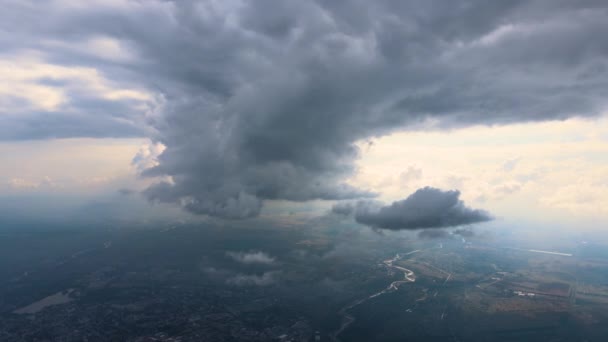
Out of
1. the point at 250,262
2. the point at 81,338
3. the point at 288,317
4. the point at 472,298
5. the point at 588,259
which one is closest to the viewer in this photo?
the point at 81,338

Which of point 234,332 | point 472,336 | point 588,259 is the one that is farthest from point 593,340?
point 588,259

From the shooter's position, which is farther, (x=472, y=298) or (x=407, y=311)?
(x=472, y=298)

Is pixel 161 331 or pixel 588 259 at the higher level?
pixel 588 259

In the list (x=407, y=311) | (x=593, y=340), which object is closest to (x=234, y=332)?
(x=407, y=311)

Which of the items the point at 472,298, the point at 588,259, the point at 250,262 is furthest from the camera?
the point at 588,259

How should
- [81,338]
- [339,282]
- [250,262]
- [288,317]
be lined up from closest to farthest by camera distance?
[81,338], [288,317], [339,282], [250,262]

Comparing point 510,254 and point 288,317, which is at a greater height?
point 510,254

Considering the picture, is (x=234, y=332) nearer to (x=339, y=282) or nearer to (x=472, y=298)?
(x=339, y=282)

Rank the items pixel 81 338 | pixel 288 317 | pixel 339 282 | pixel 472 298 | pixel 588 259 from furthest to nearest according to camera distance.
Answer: pixel 588 259 → pixel 339 282 → pixel 472 298 → pixel 288 317 → pixel 81 338

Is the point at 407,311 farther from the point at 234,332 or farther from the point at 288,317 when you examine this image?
the point at 234,332
